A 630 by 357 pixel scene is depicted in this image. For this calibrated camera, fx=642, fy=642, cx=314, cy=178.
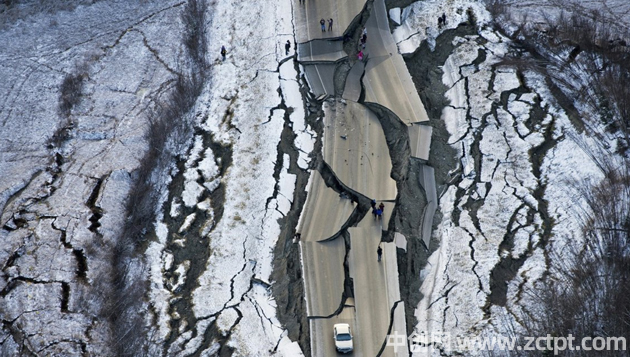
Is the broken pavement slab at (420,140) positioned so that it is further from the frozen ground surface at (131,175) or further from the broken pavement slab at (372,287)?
the broken pavement slab at (372,287)

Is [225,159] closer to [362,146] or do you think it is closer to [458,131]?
[362,146]

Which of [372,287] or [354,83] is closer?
[372,287]

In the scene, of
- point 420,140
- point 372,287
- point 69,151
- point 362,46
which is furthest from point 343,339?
point 69,151

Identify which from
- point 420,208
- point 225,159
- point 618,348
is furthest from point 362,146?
point 618,348

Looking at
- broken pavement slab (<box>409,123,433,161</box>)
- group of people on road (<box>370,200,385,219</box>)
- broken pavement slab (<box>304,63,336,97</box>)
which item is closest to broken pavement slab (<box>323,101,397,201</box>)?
group of people on road (<box>370,200,385,219</box>)

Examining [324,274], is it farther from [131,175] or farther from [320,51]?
[320,51]

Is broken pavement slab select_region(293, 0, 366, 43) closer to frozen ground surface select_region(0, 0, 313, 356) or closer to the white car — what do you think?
frozen ground surface select_region(0, 0, 313, 356)
